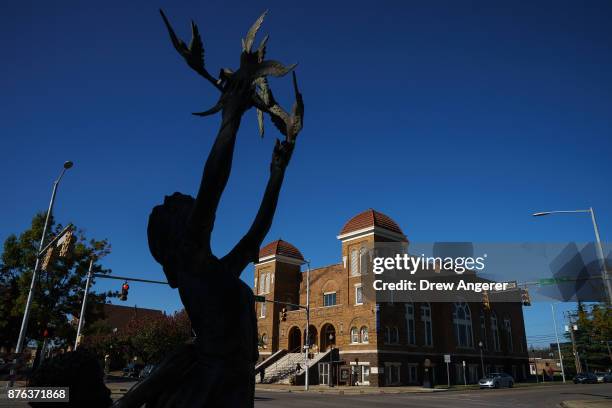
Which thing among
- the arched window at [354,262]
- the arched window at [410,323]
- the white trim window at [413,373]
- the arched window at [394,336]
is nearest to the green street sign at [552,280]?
the arched window at [394,336]

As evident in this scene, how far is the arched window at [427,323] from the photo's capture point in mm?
47975

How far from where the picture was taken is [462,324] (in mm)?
53438

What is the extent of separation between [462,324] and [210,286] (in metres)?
55.6

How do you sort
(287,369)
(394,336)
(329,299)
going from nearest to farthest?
(394,336) → (287,369) → (329,299)

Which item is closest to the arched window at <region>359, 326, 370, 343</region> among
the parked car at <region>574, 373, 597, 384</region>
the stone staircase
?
the stone staircase

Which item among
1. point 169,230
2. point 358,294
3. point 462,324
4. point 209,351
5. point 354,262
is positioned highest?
point 354,262

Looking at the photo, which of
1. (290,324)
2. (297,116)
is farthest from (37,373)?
(290,324)

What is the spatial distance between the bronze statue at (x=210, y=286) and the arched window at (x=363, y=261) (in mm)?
43498

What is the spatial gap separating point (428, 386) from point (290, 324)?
1675 cm

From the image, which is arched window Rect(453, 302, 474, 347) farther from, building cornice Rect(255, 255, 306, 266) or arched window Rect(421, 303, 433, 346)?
building cornice Rect(255, 255, 306, 266)

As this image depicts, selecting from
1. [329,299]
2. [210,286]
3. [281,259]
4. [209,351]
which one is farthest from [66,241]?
[281,259]

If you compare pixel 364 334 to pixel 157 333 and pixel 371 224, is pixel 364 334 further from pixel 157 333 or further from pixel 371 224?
pixel 157 333

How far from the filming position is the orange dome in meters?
46.1

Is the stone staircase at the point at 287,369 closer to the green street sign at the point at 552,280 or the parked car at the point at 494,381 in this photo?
the parked car at the point at 494,381
